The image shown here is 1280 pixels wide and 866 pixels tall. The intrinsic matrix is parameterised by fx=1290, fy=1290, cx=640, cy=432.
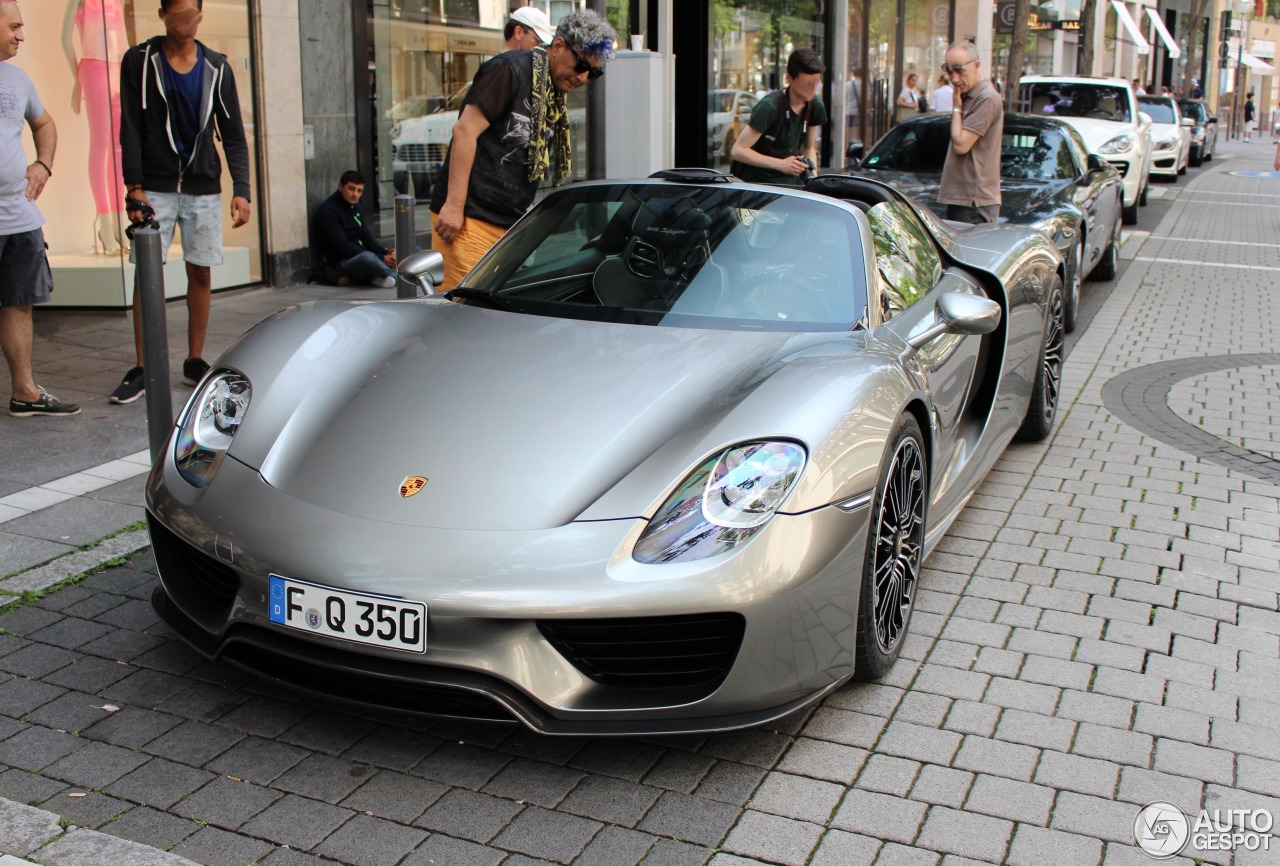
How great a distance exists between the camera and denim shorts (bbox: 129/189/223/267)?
652cm

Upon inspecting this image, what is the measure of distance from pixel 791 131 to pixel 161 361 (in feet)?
15.1

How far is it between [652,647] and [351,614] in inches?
26.8

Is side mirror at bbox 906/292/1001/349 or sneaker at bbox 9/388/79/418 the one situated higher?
side mirror at bbox 906/292/1001/349

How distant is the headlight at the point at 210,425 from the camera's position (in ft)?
11.2

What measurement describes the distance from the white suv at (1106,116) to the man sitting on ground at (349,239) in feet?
29.9

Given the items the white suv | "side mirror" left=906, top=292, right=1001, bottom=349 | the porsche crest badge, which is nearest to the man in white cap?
"side mirror" left=906, top=292, right=1001, bottom=349

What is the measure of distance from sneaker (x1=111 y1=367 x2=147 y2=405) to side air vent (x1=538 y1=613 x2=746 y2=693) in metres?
4.14

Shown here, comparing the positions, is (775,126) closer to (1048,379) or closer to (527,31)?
(527,31)

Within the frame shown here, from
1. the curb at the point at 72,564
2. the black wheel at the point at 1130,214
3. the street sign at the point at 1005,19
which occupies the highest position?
the street sign at the point at 1005,19

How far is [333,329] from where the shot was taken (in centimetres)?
393

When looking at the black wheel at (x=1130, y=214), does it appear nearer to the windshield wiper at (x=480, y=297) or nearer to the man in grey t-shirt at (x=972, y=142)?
the man in grey t-shirt at (x=972, y=142)

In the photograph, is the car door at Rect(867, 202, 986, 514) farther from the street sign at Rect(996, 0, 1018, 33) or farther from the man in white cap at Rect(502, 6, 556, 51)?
the street sign at Rect(996, 0, 1018, 33)

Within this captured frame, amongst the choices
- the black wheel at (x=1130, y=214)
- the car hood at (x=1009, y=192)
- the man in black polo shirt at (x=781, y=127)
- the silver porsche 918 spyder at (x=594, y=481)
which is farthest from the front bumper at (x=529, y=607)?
the black wheel at (x=1130, y=214)

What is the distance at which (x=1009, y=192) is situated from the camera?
9.46 metres
